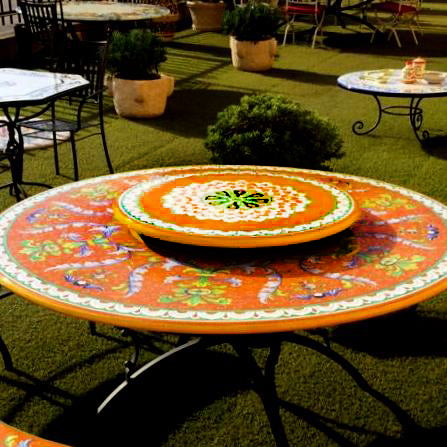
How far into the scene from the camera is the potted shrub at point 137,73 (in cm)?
651

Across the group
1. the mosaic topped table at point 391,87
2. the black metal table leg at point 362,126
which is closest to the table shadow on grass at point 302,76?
the black metal table leg at point 362,126

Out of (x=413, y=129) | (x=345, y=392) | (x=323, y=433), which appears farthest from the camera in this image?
(x=413, y=129)

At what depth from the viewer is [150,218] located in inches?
70.1

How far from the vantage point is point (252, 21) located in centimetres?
930

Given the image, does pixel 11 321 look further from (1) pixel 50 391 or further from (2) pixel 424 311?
(2) pixel 424 311

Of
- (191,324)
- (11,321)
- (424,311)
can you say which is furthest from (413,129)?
(191,324)

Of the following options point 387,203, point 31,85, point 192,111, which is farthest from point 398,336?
point 192,111

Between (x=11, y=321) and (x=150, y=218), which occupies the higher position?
(x=150, y=218)

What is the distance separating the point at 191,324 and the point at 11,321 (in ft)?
6.83

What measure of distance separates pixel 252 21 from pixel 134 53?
130 inches

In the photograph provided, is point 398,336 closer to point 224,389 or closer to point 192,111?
point 224,389

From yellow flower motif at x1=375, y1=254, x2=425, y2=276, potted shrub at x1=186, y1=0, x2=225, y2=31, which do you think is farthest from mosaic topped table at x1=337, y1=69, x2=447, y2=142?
potted shrub at x1=186, y1=0, x2=225, y2=31

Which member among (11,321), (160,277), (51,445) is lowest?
(11,321)

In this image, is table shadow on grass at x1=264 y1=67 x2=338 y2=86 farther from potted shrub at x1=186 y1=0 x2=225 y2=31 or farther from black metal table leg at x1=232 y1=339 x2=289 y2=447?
black metal table leg at x1=232 y1=339 x2=289 y2=447
